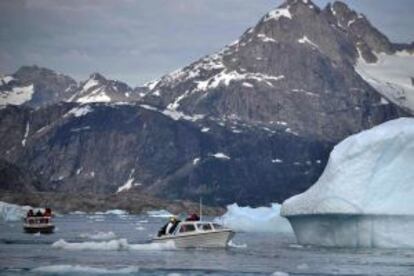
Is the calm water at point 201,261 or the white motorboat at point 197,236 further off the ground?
the white motorboat at point 197,236

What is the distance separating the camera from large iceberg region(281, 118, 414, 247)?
254ft

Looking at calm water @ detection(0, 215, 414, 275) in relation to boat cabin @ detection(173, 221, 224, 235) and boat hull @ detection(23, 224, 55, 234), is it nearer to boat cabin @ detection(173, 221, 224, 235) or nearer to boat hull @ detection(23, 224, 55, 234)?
boat cabin @ detection(173, 221, 224, 235)

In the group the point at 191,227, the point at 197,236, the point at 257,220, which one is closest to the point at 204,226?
the point at 191,227

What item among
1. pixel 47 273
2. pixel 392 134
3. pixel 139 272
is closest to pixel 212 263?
pixel 139 272

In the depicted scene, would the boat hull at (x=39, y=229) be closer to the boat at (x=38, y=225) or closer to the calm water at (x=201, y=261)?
the boat at (x=38, y=225)

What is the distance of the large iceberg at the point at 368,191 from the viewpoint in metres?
77.6

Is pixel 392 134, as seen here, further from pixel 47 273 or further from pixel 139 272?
pixel 47 273

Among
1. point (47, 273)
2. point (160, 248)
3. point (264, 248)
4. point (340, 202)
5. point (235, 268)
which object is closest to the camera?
point (47, 273)

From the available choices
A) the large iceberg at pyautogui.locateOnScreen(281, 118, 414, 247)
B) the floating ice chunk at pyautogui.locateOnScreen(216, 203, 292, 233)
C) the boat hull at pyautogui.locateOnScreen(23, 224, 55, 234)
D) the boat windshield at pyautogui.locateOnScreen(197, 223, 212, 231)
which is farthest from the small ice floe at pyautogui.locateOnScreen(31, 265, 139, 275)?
the floating ice chunk at pyautogui.locateOnScreen(216, 203, 292, 233)

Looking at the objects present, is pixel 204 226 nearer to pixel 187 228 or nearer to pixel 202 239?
pixel 187 228

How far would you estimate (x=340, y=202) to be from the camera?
77188mm

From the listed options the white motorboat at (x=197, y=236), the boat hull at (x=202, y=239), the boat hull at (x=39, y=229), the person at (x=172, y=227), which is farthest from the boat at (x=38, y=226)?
the boat hull at (x=202, y=239)

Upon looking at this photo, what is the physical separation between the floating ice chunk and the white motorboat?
53672 millimetres

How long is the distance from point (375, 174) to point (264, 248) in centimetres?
1696
